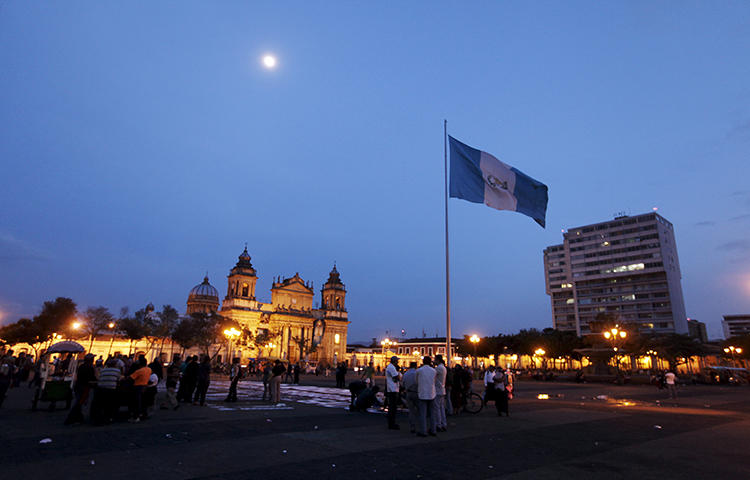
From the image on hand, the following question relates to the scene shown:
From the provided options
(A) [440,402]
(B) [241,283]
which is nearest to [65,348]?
(A) [440,402]

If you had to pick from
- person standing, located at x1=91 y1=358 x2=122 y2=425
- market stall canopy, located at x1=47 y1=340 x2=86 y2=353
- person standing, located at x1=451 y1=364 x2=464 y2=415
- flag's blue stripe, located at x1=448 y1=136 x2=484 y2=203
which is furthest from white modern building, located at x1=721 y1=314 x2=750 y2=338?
person standing, located at x1=91 y1=358 x2=122 y2=425

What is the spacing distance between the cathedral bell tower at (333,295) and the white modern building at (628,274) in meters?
60.4

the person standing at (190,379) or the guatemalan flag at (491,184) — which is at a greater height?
the guatemalan flag at (491,184)

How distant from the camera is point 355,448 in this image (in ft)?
26.4

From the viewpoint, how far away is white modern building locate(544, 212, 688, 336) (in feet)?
Result: 323

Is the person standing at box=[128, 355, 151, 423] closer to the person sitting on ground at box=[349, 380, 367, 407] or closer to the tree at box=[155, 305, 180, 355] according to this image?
the person sitting on ground at box=[349, 380, 367, 407]

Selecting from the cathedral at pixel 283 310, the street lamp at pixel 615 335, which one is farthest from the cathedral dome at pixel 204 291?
the street lamp at pixel 615 335

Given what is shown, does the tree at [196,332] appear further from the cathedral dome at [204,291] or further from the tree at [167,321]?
the cathedral dome at [204,291]

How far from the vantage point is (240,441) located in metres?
8.45

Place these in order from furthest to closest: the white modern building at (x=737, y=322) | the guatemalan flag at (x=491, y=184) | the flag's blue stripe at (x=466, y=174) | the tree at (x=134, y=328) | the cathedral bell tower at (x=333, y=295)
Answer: the white modern building at (x=737, y=322) < the cathedral bell tower at (x=333, y=295) < the tree at (x=134, y=328) < the guatemalan flag at (x=491, y=184) < the flag's blue stripe at (x=466, y=174)

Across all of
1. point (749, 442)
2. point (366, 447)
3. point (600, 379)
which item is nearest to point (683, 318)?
point (600, 379)

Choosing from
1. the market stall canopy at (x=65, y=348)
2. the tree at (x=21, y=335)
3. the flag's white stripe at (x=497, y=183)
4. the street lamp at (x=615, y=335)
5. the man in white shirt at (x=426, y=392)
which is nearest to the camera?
the man in white shirt at (x=426, y=392)

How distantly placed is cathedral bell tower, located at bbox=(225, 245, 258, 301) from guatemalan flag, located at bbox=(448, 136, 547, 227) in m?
79.5

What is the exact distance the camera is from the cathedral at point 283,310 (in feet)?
285
